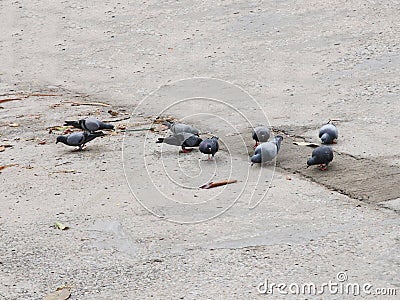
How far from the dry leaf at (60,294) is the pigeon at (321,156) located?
1789 millimetres

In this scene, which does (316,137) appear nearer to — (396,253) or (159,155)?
(159,155)

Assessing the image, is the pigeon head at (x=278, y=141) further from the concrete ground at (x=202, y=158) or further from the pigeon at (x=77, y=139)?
the pigeon at (x=77, y=139)

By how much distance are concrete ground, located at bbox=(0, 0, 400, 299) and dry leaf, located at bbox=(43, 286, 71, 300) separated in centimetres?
2

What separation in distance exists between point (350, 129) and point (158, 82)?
219cm

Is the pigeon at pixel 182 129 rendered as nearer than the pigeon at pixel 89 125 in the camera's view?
Yes

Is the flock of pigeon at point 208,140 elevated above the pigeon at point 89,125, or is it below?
below

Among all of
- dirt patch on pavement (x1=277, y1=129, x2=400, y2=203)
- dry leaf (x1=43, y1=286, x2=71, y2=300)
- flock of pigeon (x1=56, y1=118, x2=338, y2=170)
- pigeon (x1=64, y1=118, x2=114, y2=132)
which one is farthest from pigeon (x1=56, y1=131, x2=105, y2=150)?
dry leaf (x1=43, y1=286, x2=71, y2=300)

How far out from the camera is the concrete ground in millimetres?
3771

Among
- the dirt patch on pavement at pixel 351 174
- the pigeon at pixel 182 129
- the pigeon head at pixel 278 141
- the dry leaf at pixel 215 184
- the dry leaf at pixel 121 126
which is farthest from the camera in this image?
the dry leaf at pixel 121 126

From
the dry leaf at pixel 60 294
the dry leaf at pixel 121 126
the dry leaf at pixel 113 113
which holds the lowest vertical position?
the dry leaf at pixel 60 294

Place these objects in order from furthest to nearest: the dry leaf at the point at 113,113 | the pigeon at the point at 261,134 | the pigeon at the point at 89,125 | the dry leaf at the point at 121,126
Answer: the dry leaf at the point at 113,113 < the dry leaf at the point at 121,126 < the pigeon at the point at 89,125 < the pigeon at the point at 261,134

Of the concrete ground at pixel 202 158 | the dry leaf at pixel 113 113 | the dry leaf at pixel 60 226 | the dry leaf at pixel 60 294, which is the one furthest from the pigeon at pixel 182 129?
the dry leaf at pixel 60 294

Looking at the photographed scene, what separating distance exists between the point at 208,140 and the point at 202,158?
18 cm

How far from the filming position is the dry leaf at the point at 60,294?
3.56m
